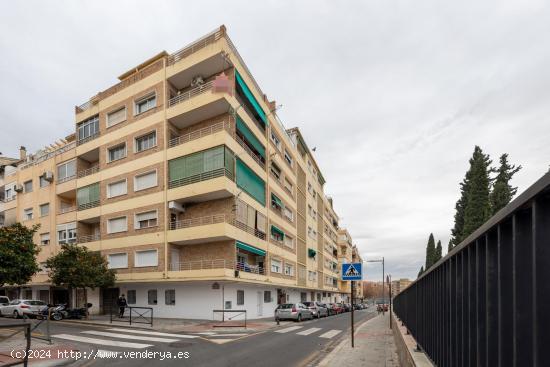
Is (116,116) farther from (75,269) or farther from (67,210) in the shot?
(75,269)

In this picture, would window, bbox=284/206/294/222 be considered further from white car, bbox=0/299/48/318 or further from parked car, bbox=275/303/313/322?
white car, bbox=0/299/48/318

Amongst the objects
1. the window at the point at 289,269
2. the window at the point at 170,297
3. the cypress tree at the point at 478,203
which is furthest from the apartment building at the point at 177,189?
the cypress tree at the point at 478,203

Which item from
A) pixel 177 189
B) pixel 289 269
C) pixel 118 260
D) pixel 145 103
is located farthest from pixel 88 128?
pixel 289 269

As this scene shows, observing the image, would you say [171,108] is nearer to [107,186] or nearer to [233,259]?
[107,186]

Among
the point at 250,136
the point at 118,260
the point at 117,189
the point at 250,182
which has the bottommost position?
the point at 118,260

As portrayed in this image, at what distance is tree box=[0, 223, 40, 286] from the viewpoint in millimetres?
16672

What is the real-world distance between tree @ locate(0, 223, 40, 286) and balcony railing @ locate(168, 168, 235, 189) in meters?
8.98

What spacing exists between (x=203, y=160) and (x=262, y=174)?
6712 millimetres

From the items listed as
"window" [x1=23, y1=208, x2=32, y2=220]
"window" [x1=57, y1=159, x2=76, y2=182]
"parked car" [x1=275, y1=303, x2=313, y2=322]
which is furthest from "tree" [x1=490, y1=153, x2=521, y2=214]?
"window" [x1=23, y1=208, x2=32, y2=220]

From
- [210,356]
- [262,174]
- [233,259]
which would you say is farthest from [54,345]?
[262,174]

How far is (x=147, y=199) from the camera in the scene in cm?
2578

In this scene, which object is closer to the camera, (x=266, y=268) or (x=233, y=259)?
(x=233, y=259)

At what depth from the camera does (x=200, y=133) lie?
25609 millimetres

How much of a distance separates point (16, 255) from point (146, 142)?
12.4 meters
